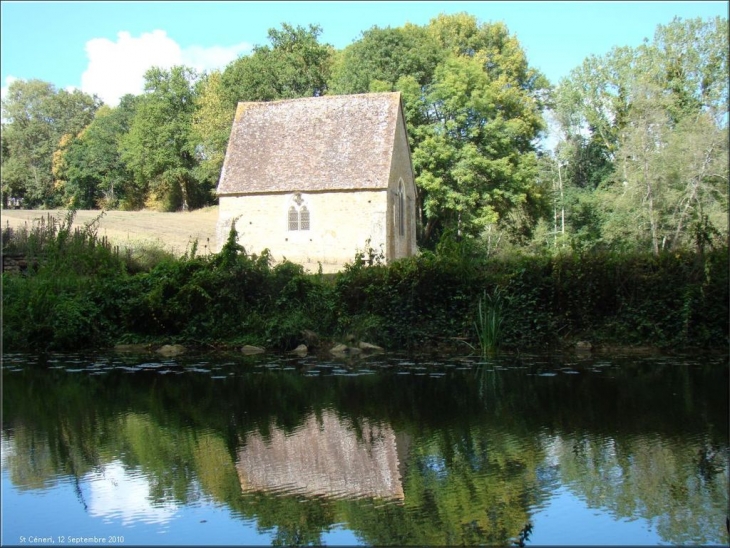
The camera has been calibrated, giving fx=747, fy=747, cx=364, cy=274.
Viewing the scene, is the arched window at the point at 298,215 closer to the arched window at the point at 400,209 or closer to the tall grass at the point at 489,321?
the arched window at the point at 400,209

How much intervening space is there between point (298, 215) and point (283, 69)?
59.4ft

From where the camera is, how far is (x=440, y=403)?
30.6 ft

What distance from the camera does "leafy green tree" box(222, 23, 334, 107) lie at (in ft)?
168

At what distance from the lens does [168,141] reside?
6656 centimetres

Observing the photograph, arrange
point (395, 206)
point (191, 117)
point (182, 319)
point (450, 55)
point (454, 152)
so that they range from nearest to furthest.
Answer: point (182, 319) < point (395, 206) < point (454, 152) < point (450, 55) < point (191, 117)

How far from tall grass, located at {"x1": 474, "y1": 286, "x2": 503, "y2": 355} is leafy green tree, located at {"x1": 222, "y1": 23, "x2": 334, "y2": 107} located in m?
38.9

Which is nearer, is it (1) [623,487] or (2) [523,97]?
(1) [623,487]

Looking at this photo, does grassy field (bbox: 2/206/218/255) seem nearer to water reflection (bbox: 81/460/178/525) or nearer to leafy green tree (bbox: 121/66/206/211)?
leafy green tree (bbox: 121/66/206/211)

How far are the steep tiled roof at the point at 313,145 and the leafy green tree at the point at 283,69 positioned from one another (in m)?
12.2

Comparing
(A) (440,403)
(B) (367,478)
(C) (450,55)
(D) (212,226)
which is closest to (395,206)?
(C) (450,55)

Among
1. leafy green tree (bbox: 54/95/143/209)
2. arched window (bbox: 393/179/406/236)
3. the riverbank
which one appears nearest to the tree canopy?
arched window (bbox: 393/179/406/236)

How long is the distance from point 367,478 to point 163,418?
339 cm

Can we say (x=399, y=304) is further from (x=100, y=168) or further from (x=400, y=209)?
(x=100, y=168)

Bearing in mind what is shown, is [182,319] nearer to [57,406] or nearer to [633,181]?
[57,406]
